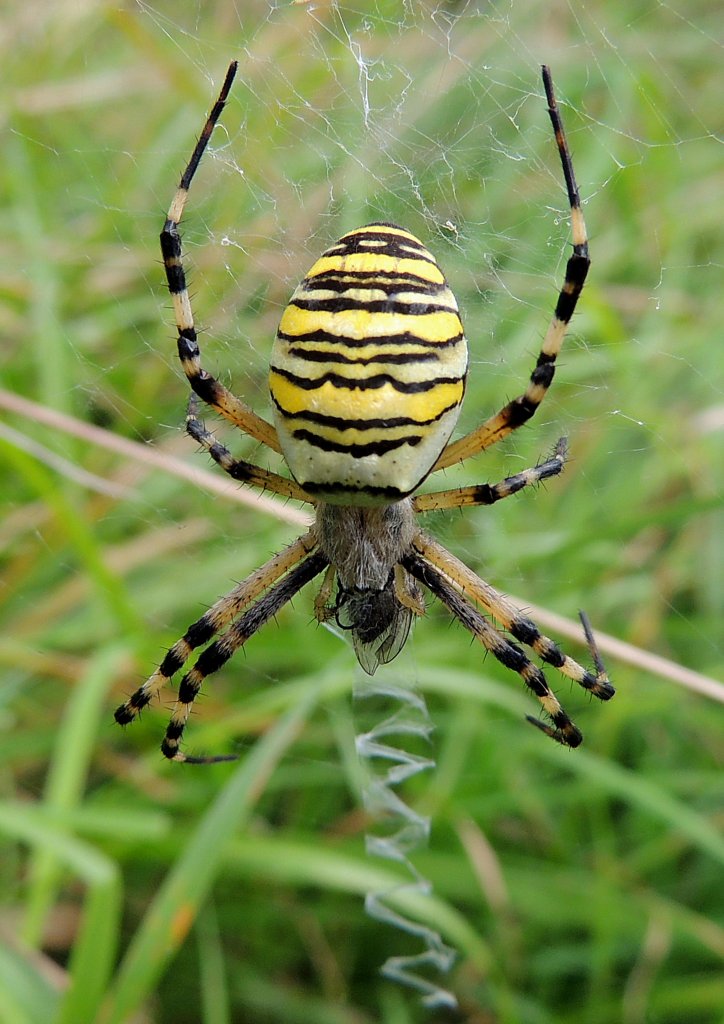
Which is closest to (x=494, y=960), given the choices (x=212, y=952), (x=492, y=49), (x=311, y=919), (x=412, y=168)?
(x=311, y=919)

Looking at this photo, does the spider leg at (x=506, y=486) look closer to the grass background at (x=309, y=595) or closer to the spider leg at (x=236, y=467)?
the grass background at (x=309, y=595)

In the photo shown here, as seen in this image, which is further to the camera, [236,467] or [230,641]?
[230,641]

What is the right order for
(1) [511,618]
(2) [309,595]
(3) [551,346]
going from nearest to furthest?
(3) [551,346], (1) [511,618], (2) [309,595]

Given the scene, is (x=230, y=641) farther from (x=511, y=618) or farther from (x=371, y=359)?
(x=371, y=359)

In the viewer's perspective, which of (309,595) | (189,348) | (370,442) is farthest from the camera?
(309,595)

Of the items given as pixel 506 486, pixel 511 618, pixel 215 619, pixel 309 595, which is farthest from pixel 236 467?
pixel 511 618

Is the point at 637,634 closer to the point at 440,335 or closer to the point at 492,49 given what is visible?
the point at 440,335

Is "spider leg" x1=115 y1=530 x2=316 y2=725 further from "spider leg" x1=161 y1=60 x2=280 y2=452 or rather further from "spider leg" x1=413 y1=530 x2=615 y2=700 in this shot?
"spider leg" x1=161 y1=60 x2=280 y2=452

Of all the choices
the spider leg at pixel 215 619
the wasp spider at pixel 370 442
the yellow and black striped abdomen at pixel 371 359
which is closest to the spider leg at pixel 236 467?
the wasp spider at pixel 370 442
